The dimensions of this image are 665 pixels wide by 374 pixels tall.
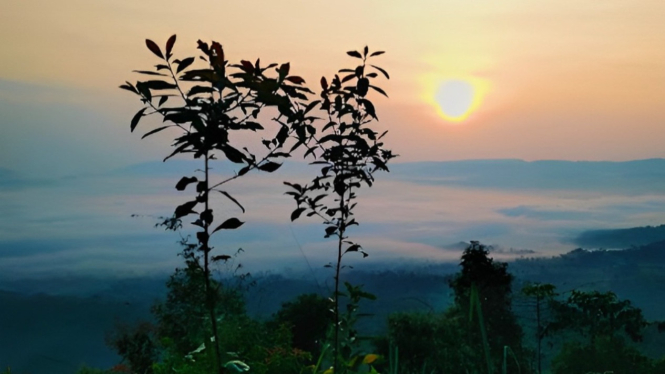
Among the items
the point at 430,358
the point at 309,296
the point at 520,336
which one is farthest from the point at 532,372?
the point at 309,296

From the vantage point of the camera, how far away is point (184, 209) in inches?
121

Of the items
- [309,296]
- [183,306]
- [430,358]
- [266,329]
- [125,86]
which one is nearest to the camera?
[125,86]

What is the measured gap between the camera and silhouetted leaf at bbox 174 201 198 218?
3.05m

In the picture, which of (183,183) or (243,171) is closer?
(183,183)

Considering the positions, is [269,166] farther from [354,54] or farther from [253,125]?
[354,54]

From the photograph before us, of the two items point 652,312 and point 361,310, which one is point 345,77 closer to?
point 361,310

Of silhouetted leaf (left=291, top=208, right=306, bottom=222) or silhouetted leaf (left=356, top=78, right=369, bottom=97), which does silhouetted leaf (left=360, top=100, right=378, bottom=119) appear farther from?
silhouetted leaf (left=291, top=208, right=306, bottom=222)

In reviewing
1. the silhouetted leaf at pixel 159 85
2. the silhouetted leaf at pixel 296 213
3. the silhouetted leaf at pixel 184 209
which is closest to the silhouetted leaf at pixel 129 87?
the silhouetted leaf at pixel 159 85

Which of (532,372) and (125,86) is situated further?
(532,372)

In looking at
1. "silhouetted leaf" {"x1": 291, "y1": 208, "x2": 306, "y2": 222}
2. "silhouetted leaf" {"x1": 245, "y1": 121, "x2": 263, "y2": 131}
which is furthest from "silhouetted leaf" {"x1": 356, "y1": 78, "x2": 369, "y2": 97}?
"silhouetted leaf" {"x1": 245, "y1": 121, "x2": 263, "y2": 131}

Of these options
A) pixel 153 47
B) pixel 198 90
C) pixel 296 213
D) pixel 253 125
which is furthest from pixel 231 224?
pixel 296 213

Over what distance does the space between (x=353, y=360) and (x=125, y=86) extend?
2266mm

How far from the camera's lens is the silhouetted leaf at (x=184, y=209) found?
3.05 m

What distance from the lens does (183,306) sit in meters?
6.00
